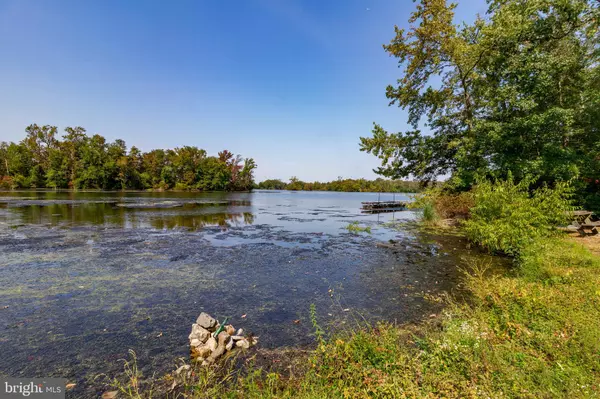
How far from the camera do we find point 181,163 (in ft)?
301

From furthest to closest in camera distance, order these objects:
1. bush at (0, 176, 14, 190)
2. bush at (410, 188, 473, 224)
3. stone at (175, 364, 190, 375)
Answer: bush at (0, 176, 14, 190), bush at (410, 188, 473, 224), stone at (175, 364, 190, 375)

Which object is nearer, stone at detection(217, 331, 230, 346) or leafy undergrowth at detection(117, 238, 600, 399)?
leafy undergrowth at detection(117, 238, 600, 399)

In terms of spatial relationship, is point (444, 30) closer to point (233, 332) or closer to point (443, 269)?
point (443, 269)

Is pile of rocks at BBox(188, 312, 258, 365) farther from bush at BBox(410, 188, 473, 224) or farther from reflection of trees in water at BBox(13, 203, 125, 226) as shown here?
bush at BBox(410, 188, 473, 224)

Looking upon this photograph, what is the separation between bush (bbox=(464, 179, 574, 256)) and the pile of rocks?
32.8 ft

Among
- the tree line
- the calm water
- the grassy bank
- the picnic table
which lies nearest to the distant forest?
the tree line

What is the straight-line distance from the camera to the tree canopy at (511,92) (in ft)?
41.5

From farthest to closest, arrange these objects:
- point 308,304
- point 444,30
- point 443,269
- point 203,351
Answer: point 444,30 < point 443,269 < point 308,304 < point 203,351

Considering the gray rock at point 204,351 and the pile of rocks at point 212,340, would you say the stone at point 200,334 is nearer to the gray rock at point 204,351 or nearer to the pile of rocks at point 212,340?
the pile of rocks at point 212,340

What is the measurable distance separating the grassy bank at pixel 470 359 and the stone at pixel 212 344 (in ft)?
1.26

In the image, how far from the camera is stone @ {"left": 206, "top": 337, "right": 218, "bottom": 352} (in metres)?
4.23

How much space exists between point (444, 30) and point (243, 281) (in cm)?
1818

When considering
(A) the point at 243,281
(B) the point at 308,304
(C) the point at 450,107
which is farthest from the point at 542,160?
(A) the point at 243,281

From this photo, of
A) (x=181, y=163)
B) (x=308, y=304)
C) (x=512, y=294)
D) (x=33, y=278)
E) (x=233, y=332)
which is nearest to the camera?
(x=233, y=332)
